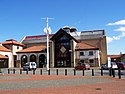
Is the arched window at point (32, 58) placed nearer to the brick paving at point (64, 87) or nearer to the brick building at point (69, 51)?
the brick building at point (69, 51)

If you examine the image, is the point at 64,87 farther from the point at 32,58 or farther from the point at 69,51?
the point at 32,58

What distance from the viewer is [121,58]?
272 ft

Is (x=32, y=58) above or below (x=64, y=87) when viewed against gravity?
above

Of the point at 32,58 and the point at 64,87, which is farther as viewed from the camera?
the point at 32,58

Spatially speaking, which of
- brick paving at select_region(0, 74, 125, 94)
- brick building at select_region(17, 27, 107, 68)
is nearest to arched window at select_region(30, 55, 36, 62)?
brick building at select_region(17, 27, 107, 68)

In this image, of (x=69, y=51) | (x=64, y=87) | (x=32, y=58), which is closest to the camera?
(x=64, y=87)

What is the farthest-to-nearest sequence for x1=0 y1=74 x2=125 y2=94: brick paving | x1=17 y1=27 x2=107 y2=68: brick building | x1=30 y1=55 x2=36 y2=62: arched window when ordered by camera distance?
x1=30 y1=55 x2=36 y2=62: arched window
x1=17 y1=27 x2=107 y2=68: brick building
x1=0 y1=74 x2=125 y2=94: brick paving

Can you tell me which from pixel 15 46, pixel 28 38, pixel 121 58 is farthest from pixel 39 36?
pixel 121 58

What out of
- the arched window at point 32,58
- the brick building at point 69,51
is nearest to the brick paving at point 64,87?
the brick building at point 69,51

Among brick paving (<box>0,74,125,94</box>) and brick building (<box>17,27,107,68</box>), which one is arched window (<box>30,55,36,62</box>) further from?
brick paving (<box>0,74,125,94</box>)

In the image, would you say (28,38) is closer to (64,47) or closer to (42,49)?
(42,49)

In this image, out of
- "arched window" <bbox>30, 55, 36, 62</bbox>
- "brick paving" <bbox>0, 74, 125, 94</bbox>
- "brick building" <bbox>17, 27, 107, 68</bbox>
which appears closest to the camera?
"brick paving" <bbox>0, 74, 125, 94</bbox>

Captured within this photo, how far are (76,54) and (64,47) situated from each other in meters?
4.20

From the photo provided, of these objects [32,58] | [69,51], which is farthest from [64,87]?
[32,58]
